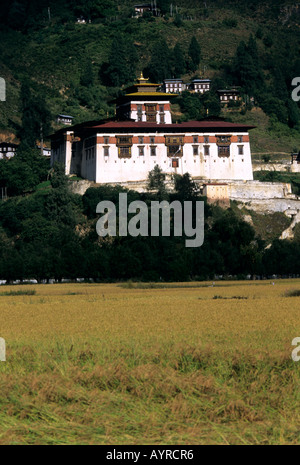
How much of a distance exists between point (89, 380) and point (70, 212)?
73326 mm

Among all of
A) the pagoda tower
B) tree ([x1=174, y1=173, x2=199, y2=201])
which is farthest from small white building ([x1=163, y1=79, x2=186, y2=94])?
tree ([x1=174, y1=173, x2=199, y2=201])

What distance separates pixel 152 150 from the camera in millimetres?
107562

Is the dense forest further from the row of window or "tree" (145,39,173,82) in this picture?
the row of window

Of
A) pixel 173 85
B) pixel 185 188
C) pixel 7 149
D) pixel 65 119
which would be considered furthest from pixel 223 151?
pixel 173 85

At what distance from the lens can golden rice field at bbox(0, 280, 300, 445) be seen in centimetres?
2002

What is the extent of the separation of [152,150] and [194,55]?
74.2m

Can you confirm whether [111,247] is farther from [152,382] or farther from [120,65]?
[120,65]

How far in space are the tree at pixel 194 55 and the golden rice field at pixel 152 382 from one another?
142642 mm

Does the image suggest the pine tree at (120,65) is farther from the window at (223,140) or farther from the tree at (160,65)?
the window at (223,140)

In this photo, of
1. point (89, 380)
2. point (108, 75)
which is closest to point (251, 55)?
point (108, 75)

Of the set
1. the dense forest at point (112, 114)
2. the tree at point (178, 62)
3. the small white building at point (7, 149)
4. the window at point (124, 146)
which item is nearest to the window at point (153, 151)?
the window at point (124, 146)

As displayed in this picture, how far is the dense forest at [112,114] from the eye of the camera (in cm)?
8512

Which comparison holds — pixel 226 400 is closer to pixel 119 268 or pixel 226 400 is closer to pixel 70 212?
pixel 119 268

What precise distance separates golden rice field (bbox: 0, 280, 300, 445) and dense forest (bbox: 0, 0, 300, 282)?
1861 inches
